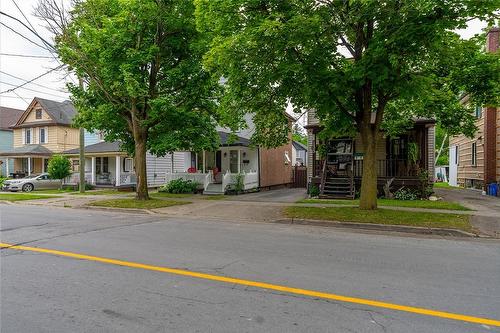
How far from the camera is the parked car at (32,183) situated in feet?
89.7

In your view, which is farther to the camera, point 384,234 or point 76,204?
point 76,204

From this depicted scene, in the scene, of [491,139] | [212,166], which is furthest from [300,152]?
[491,139]

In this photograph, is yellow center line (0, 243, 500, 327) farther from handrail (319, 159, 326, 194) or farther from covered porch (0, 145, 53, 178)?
covered porch (0, 145, 53, 178)

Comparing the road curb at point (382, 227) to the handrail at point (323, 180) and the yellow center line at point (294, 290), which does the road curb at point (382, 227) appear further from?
the handrail at point (323, 180)

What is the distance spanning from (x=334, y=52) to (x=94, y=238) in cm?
823

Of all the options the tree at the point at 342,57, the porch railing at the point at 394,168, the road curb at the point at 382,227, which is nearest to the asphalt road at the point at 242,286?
the road curb at the point at 382,227

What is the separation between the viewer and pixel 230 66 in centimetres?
1095

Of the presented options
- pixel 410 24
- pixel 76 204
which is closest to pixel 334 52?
pixel 410 24

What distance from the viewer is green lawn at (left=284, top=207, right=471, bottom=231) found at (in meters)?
10.7

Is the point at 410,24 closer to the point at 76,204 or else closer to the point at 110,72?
the point at 110,72

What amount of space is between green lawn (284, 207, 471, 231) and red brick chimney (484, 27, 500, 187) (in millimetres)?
11271

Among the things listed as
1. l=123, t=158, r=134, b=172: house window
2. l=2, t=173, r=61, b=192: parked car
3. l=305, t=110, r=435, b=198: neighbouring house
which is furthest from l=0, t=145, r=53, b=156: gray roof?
l=305, t=110, r=435, b=198: neighbouring house

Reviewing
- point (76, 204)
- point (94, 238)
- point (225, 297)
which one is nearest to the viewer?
point (225, 297)

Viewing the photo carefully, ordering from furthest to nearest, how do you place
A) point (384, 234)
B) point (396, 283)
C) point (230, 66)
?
point (230, 66), point (384, 234), point (396, 283)
